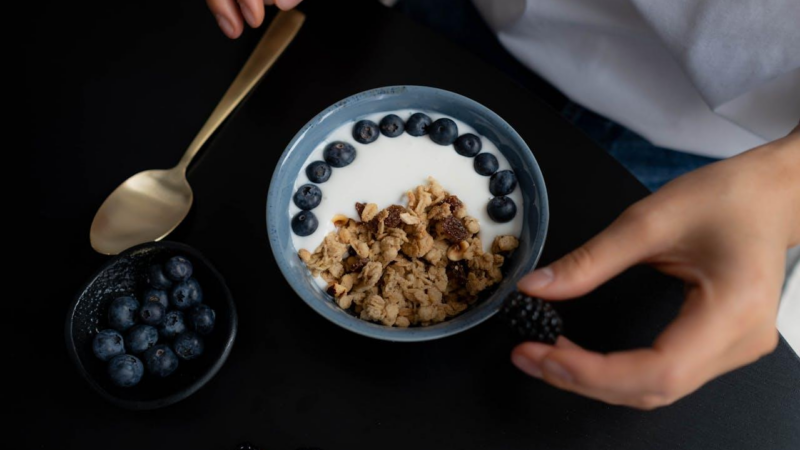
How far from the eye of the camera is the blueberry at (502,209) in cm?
83

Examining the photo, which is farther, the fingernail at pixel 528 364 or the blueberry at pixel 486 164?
the blueberry at pixel 486 164

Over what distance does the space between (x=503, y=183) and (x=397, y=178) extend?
14 cm

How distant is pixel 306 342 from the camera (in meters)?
0.85

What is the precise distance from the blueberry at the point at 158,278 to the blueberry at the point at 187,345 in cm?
7

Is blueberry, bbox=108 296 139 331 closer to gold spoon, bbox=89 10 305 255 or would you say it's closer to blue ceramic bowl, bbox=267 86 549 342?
gold spoon, bbox=89 10 305 255

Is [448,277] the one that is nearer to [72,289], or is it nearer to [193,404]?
[193,404]

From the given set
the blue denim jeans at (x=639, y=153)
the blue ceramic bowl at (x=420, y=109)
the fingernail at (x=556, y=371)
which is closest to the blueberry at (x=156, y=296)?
the blue ceramic bowl at (x=420, y=109)

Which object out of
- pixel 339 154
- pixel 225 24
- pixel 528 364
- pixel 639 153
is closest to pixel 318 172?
pixel 339 154

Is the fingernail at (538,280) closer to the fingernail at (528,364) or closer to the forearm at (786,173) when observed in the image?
the fingernail at (528,364)

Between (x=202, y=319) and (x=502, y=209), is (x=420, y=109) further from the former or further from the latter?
(x=202, y=319)

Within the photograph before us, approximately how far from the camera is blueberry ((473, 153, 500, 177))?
33.4 inches

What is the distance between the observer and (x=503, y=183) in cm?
84

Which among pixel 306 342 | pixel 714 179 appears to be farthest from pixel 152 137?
pixel 714 179

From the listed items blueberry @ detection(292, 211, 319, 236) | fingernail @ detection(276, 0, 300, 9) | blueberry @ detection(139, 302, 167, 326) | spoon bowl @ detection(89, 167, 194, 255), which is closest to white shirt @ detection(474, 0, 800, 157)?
fingernail @ detection(276, 0, 300, 9)
